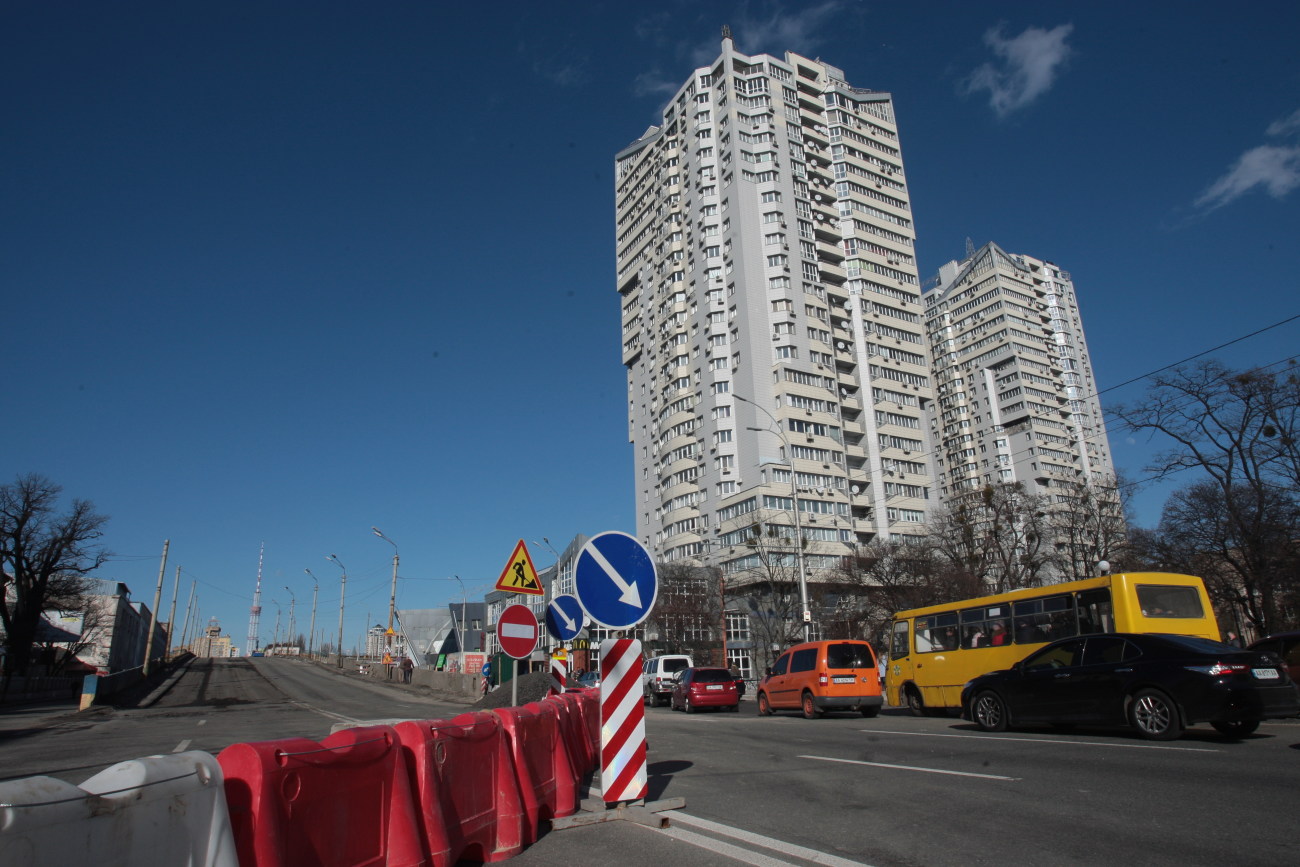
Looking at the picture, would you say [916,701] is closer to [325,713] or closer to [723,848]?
[723,848]

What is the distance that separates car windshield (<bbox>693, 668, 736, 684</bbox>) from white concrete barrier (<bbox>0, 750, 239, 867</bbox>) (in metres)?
21.6

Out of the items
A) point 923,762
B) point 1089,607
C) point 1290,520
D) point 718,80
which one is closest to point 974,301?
point 718,80

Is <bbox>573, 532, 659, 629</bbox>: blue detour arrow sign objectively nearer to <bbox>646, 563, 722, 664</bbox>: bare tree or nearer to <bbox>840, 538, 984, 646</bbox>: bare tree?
<bbox>840, 538, 984, 646</bbox>: bare tree

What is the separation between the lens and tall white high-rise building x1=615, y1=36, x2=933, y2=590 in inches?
2707

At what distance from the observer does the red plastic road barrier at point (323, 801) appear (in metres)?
3.34

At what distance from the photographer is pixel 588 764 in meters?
9.12

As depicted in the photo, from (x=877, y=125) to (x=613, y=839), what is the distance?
9810 centimetres

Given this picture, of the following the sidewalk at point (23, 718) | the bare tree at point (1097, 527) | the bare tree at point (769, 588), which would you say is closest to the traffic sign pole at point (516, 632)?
the sidewalk at point (23, 718)

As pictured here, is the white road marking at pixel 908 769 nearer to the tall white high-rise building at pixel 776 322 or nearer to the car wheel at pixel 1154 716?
the car wheel at pixel 1154 716

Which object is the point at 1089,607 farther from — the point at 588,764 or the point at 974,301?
the point at 974,301

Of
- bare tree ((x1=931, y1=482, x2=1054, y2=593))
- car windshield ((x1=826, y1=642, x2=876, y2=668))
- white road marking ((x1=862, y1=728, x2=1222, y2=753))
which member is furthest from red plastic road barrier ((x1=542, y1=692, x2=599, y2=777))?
bare tree ((x1=931, y1=482, x2=1054, y2=593))

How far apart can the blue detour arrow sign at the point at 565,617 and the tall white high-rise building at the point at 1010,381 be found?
3879 inches

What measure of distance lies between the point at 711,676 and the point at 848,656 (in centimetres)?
654

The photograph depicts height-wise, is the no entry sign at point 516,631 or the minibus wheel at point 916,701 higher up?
the no entry sign at point 516,631
